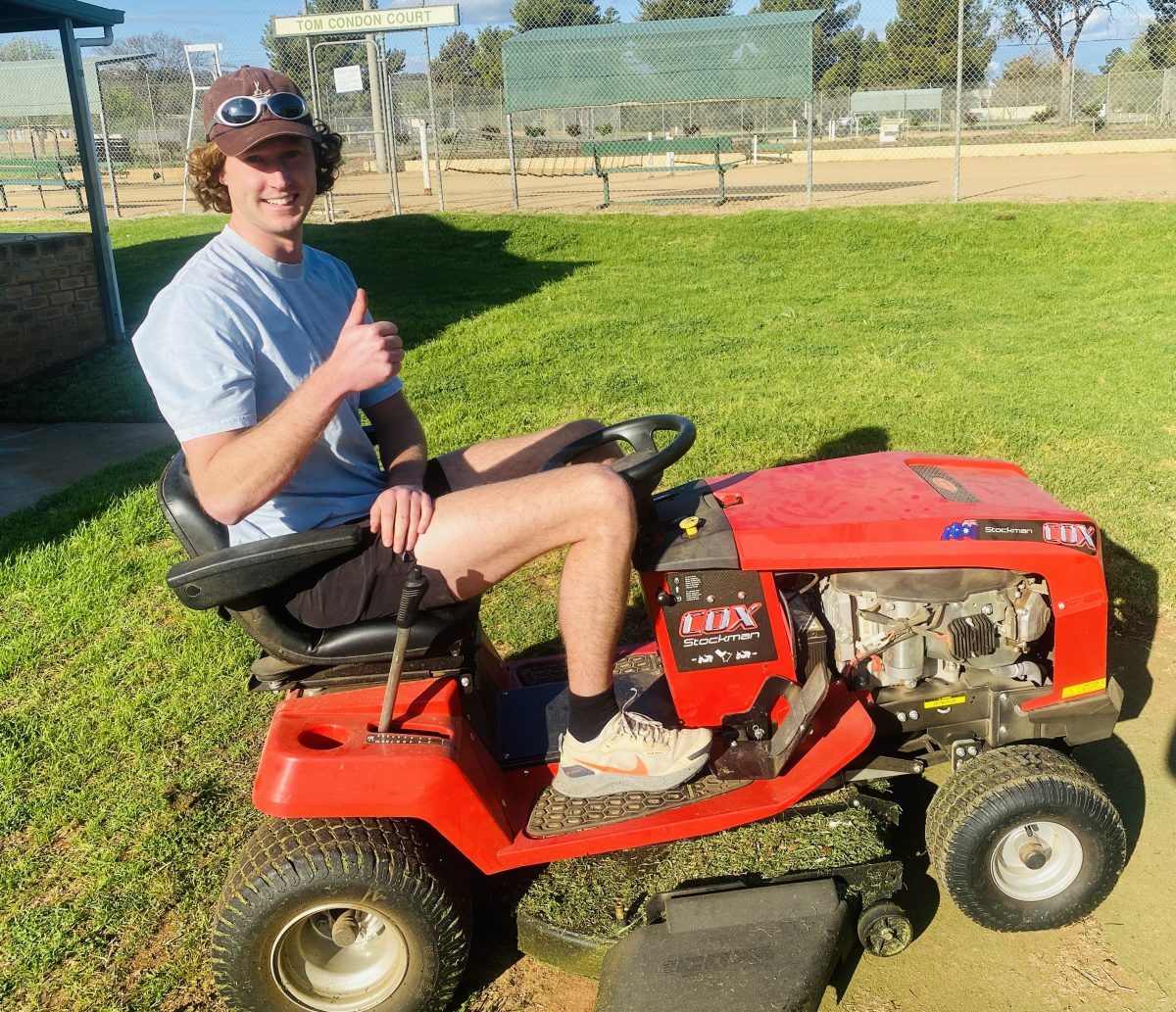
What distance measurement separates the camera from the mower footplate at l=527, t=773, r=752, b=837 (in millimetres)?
2588

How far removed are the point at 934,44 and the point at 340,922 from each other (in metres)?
26.5

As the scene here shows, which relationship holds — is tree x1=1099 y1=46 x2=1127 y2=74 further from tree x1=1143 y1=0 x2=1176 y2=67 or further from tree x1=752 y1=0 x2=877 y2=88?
tree x1=752 y1=0 x2=877 y2=88

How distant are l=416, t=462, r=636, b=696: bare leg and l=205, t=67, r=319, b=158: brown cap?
0.97m

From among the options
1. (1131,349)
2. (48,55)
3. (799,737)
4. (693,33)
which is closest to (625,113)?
(693,33)

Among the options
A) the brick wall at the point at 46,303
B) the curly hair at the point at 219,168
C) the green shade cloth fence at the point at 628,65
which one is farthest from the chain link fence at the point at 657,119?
the curly hair at the point at 219,168

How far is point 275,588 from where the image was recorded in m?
2.37

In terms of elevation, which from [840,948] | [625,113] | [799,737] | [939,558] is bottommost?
[840,948]

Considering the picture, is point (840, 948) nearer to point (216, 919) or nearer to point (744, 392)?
point (216, 919)

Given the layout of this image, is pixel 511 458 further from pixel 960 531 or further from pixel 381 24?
pixel 381 24

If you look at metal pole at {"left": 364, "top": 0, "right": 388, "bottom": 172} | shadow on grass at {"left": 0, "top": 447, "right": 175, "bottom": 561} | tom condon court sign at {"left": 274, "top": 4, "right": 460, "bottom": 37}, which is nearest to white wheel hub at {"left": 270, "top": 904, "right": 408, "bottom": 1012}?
shadow on grass at {"left": 0, "top": 447, "right": 175, "bottom": 561}

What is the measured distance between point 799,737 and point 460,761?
828 millimetres

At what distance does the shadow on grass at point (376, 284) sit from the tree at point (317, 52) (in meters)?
2.48

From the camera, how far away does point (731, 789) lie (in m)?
2.65

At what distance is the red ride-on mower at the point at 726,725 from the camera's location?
2373 millimetres
